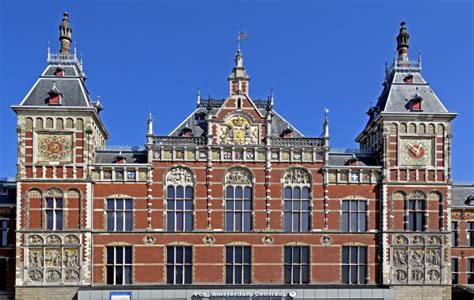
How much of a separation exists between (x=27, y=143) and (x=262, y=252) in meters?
18.4

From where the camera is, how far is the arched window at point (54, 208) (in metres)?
40.6

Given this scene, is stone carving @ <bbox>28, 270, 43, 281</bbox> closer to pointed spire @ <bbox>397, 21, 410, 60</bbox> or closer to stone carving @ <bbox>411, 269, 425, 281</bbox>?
stone carving @ <bbox>411, 269, 425, 281</bbox>

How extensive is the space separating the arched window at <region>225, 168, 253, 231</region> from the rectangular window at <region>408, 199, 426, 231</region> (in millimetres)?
11694

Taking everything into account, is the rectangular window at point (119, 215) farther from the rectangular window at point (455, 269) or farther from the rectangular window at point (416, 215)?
the rectangular window at point (455, 269)

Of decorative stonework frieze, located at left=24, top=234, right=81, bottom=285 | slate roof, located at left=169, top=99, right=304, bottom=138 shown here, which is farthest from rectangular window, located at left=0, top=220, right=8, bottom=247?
slate roof, located at left=169, top=99, right=304, bottom=138

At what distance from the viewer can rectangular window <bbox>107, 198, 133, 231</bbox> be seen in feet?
136

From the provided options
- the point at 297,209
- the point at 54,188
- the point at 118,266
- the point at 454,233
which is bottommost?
the point at 118,266

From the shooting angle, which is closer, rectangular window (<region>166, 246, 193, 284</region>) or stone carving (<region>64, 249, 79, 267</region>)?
stone carving (<region>64, 249, 79, 267</region>)

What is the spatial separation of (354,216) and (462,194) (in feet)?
39.0

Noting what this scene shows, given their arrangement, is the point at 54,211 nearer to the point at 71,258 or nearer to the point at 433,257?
the point at 71,258

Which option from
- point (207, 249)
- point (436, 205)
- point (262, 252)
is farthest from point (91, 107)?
point (436, 205)

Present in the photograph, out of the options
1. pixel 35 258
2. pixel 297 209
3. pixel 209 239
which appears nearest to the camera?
pixel 35 258

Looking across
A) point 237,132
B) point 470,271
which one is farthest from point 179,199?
point 470,271

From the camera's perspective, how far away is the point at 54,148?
4094 centimetres
